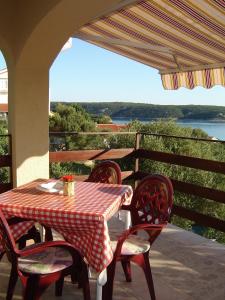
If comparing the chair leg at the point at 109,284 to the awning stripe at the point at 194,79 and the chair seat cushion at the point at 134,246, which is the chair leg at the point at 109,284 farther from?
the awning stripe at the point at 194,79

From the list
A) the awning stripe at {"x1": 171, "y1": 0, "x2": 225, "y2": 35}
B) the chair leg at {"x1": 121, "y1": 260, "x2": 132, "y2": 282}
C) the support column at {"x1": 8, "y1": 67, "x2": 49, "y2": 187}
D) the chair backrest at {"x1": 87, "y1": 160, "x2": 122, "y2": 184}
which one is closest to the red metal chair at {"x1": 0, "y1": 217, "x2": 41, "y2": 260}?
the chair leg at {"x1": 121, "y1": 260, "x2": 132, "y2": 282}

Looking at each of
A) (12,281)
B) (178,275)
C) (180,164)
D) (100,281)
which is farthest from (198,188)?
(12,281)

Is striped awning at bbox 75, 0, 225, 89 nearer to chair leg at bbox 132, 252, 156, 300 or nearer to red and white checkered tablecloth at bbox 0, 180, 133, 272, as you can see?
red and white checkered tablecloth at bbox 0, 180, 133, 272

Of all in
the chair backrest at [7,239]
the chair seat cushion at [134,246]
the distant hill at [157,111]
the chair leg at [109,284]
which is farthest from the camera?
the distant hill at [157,111]

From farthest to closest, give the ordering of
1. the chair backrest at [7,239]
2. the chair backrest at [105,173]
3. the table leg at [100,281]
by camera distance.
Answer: the chair backrest at [105,173], the table leg at [100,281], the chair backrest at [7,239]

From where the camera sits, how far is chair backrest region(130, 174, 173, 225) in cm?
329

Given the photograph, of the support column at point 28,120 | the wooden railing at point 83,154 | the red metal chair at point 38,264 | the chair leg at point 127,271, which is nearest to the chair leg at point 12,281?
the red metal chair at point 38,264

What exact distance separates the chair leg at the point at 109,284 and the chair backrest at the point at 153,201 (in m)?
0.61

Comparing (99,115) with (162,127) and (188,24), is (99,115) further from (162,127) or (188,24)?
(188,24)

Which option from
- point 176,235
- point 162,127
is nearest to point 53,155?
point 176,235

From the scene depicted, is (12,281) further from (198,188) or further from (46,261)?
(198,188)

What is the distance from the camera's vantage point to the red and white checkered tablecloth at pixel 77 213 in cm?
271

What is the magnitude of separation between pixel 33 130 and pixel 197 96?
78.3 feet

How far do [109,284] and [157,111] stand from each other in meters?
21.1
